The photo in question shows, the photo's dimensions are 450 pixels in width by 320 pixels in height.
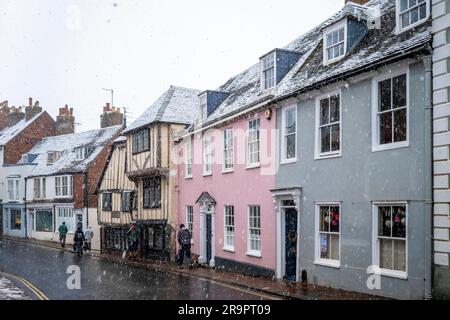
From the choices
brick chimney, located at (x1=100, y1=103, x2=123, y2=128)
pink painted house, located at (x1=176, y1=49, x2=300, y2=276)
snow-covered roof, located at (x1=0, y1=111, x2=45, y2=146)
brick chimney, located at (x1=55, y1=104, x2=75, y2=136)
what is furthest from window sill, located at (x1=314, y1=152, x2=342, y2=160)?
snow-covered roof, located at (x1=0, y1=111, x2=45, y2=146)

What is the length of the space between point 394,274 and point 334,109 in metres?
5.12

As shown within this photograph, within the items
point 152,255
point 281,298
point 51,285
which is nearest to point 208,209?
point 152,255

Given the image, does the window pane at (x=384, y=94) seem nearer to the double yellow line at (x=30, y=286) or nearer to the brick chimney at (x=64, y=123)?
the double yellow line at (x=30, y=286)

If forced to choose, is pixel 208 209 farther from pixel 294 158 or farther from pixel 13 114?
pixel 13 114

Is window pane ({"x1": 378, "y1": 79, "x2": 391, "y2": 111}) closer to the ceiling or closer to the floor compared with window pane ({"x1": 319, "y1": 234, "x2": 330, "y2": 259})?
closer to the ceiling

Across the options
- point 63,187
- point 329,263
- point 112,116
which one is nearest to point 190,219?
point 329,263

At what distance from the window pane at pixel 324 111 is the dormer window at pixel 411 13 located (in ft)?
9.75

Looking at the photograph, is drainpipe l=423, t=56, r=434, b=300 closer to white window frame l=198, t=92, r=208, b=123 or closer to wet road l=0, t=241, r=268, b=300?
wet road l=0, t=241, r=268, b=300

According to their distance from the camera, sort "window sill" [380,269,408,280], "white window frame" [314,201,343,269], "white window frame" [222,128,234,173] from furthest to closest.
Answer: "white window frame" [222,128,234,173], "white window frame" [314,201,343,269], "window sill" [380,269,408,280]

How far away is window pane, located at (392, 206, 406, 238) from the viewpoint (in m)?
12.0

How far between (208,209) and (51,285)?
8497 millimetres

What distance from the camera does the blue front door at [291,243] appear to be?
16781mm

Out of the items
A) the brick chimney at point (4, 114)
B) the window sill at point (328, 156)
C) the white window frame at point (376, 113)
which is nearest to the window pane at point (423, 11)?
the white window frame at point (376, 113)

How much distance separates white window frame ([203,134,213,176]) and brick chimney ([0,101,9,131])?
3999 centimetres
